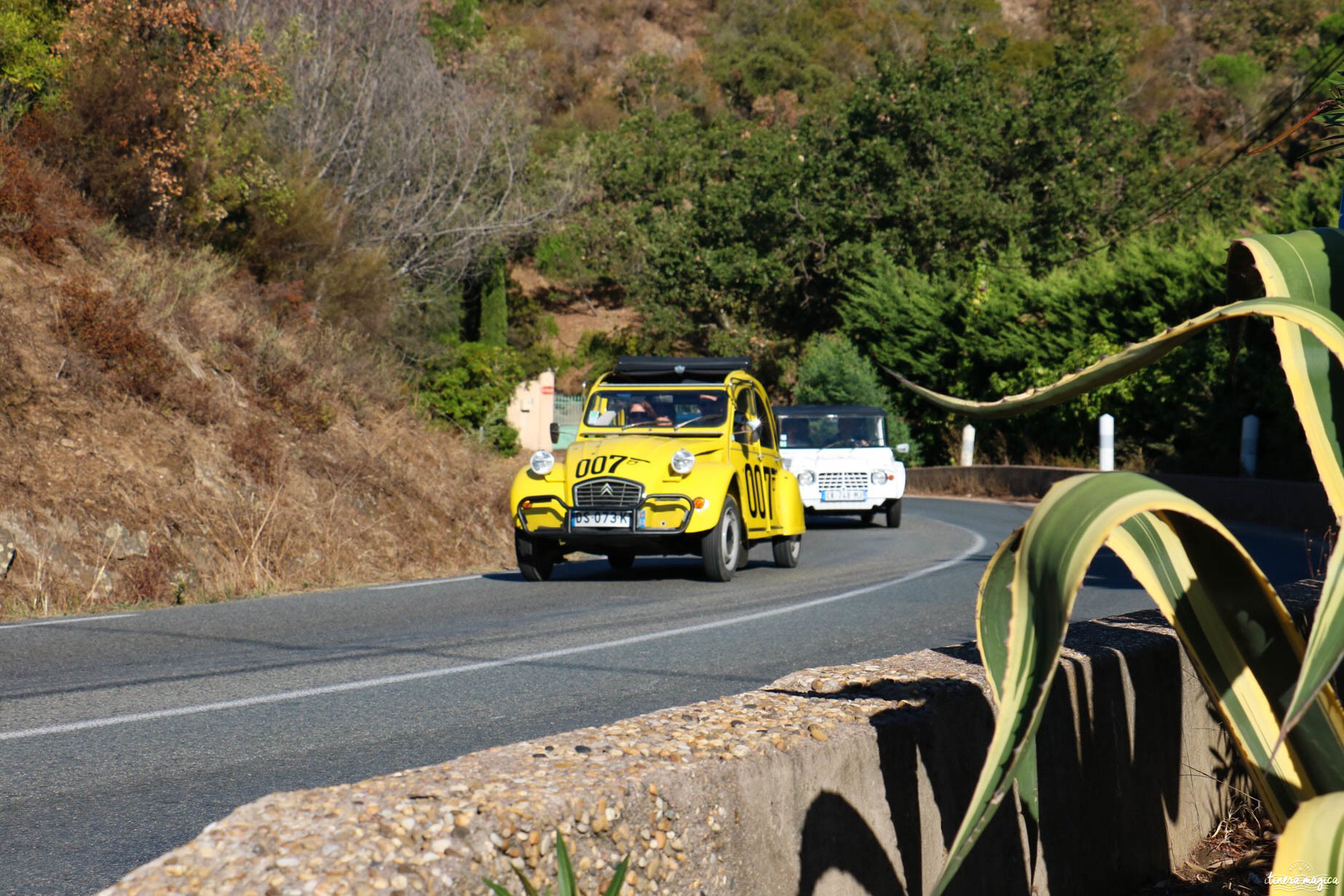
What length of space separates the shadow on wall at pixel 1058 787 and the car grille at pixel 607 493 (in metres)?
8.09

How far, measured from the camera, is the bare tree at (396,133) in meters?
23.8

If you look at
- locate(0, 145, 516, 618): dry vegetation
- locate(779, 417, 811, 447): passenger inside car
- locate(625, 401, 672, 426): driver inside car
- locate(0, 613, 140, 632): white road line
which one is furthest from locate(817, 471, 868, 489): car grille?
locate(0, 613, 140, 632): white road line

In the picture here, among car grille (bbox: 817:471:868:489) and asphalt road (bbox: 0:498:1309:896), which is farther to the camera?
car grille (bbox: 817:471:868:489)

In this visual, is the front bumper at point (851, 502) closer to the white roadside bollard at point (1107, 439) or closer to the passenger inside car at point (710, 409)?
the white roadside bollard at point (1107, 439)

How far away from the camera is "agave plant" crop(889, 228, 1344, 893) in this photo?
2.20 meters

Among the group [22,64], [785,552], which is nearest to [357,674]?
[785,552]

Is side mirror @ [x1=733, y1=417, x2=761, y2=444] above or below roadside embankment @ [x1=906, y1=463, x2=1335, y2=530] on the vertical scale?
above

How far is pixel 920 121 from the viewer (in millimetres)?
40250

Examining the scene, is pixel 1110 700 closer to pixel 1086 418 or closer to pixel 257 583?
pixel 257 583

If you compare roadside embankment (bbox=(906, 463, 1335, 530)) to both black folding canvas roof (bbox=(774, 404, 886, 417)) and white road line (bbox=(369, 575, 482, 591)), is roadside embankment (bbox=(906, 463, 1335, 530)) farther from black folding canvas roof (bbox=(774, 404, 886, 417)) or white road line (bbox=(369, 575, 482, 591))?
white road line (bbox=(369, 575, 482, 591))

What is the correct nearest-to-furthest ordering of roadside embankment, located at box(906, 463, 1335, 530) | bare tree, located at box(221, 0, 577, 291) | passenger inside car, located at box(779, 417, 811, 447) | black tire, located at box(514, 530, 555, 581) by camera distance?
black tire, located at box(514, 530, 555, 581), roadside embankment, located at box(906, 463, 1335, 530), passenger inside car, located at box(779, 417, 811, 447), bare tree, located at box(221, 0, 577, 291)

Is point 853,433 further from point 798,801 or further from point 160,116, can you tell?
point 798,801

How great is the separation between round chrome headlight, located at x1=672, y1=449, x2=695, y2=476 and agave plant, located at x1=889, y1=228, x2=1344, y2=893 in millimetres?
9297

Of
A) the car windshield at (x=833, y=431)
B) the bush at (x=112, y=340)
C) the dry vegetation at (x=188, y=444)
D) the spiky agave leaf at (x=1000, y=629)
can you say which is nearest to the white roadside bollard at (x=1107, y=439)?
the car windshield at (x=833, y=431)
